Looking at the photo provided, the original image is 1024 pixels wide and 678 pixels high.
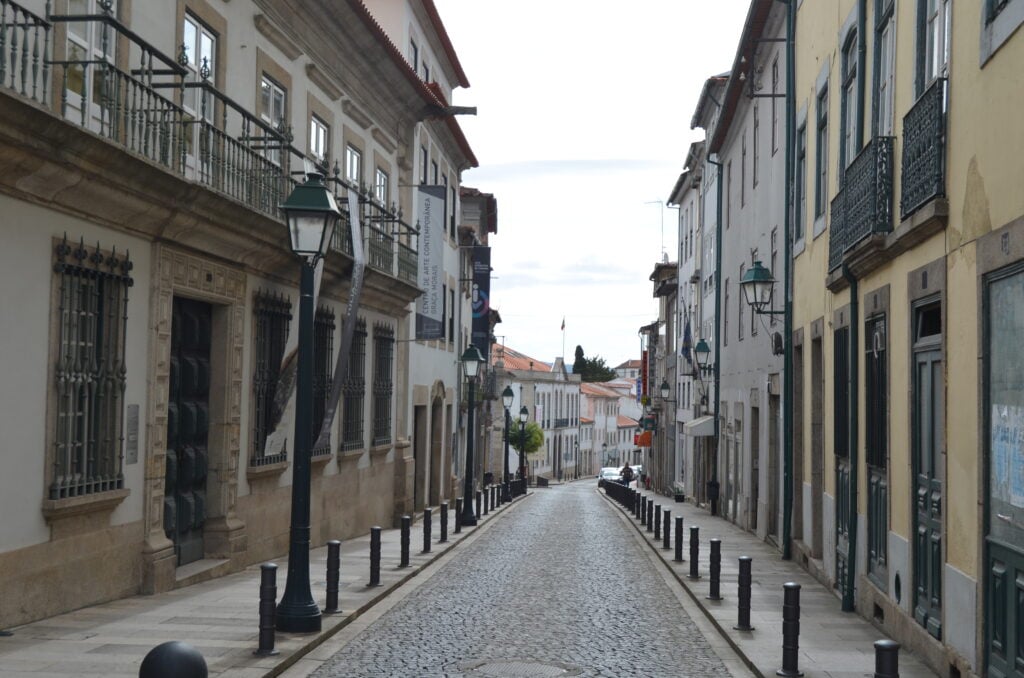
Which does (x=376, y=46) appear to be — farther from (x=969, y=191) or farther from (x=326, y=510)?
(x=969, y=191)

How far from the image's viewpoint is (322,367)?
19.8m

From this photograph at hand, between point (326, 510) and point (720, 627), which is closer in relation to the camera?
point (720, 627)

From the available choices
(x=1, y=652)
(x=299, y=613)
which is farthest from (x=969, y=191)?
(x=1, y=652)

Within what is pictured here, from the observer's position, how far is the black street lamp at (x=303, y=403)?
36.0 feet

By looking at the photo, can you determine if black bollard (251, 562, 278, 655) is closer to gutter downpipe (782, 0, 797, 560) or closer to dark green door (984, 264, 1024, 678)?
dark green door (984, 264, 1024, 678)

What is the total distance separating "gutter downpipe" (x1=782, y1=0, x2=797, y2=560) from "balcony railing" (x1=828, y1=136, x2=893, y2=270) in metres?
4.91

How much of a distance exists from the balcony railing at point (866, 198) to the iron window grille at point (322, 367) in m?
8.90

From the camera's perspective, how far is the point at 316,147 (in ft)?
65.2

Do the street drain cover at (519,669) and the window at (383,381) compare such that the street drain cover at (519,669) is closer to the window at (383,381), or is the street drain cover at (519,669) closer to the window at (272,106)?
the window at (272,106)

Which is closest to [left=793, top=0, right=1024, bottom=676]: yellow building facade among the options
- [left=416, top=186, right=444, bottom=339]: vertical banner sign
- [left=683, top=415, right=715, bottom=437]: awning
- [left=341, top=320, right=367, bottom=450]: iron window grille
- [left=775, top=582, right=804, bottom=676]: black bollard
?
[left=775, top=582, right=804, bottom=676]: black bollard

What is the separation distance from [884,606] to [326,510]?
11.1 meters

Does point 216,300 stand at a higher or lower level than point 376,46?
lower

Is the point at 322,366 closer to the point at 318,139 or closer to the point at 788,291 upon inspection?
the point at 318,139

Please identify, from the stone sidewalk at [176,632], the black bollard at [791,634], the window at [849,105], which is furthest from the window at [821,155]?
the black bollard at [791,634]
